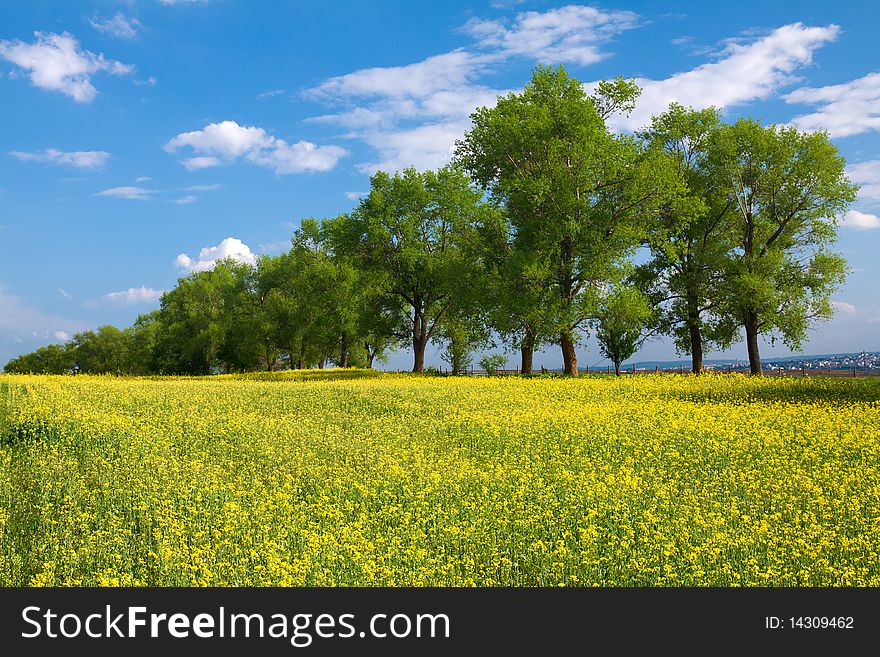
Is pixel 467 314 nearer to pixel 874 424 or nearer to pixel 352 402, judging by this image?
pixel 352 402

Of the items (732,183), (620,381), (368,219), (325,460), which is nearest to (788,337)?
(732,183)

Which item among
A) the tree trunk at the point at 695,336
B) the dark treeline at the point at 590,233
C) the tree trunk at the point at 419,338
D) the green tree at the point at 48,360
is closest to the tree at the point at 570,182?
the dark treeline at the point at 590,233

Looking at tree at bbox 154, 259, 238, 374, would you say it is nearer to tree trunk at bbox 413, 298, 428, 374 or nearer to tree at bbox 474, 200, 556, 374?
tree trunk at bbox 413, 298, 428, 374

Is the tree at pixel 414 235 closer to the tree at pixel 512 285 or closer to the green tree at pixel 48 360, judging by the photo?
the tree at pixel 512 285

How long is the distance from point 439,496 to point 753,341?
3592 centimetres

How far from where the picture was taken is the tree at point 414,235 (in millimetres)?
48812

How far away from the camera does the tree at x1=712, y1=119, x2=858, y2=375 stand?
40375 millimetres

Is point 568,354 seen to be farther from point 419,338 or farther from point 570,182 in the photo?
point 419,338

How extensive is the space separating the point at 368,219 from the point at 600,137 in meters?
18.4

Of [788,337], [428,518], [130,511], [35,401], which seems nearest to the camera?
[428,518]

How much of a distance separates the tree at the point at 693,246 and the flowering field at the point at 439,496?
2136 centimetres

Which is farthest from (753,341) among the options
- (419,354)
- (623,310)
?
(419,354)

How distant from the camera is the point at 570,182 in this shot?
35844 millimetres

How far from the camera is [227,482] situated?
12398mm
